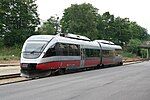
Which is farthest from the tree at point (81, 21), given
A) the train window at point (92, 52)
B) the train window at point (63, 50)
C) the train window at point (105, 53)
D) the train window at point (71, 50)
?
the train window at point (71, 50)

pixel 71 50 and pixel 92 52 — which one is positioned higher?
pixel 71 50

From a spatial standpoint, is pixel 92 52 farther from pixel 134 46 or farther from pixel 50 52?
pixel 134 46

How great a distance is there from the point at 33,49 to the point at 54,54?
2.06 m

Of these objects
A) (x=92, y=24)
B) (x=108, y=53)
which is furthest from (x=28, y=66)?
(x=92, y=24)

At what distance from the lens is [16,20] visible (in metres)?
85.0

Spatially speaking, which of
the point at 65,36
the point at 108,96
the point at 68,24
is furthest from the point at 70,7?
the point at 108,96

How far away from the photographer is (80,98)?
1495 cm

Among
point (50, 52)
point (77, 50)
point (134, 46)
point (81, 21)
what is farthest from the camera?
point (134, 46)

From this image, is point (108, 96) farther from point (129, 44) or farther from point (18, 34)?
point (129, 44)

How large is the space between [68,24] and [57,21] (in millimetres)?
16774

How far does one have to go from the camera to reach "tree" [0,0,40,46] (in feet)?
271

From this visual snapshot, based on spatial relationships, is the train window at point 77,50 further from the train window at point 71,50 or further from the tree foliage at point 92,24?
the tree foliage at point 92,24

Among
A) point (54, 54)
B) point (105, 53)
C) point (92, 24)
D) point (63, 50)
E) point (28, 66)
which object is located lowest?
point (28, 66)

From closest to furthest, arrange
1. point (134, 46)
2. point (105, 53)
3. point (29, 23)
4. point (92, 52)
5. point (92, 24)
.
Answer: point (92, 52)
point (105, 53)
point (29, 23)
point (92, 24)
point (134, 46)
